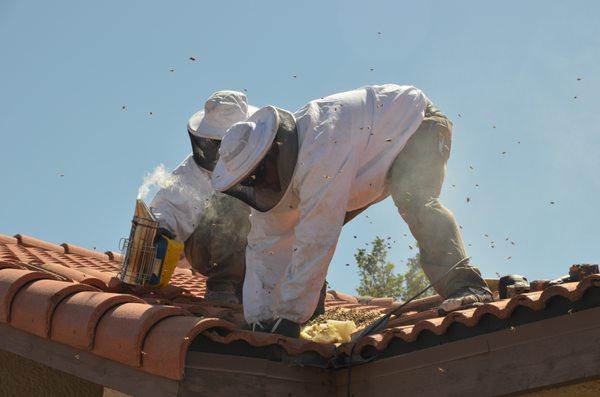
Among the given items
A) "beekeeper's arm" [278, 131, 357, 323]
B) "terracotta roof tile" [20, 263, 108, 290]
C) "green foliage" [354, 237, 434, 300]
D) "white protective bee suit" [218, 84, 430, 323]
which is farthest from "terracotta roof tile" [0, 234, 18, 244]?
"green foliage" [354, 237, 434, 300]

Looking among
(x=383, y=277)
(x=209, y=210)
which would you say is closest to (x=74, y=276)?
(x=209, y=210)

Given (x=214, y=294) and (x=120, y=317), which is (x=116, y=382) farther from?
(x=214, y=294)

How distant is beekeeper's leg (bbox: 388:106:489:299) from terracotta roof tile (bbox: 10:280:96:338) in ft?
6.88

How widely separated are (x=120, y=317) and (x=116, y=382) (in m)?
0.36

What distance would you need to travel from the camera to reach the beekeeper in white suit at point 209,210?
274 inches

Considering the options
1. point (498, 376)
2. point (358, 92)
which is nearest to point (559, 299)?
point (498, 376)

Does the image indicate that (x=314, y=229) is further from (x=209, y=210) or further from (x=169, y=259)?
(x=209, y=210)

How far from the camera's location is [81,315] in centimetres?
484

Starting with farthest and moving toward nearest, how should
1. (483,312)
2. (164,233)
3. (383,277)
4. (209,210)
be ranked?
1. (383,277)
2. (209,210)
3. (164,233)
4. (483,312)

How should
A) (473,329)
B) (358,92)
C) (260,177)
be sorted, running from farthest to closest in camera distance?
(358,92) < (260,177) < (473,329)

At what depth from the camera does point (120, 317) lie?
4684 millimetres

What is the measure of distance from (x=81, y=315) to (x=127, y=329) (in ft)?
1.37

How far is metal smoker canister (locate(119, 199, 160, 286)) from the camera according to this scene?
6414 millimetres

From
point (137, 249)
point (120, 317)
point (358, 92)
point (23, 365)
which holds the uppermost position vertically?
point (358, 92)
